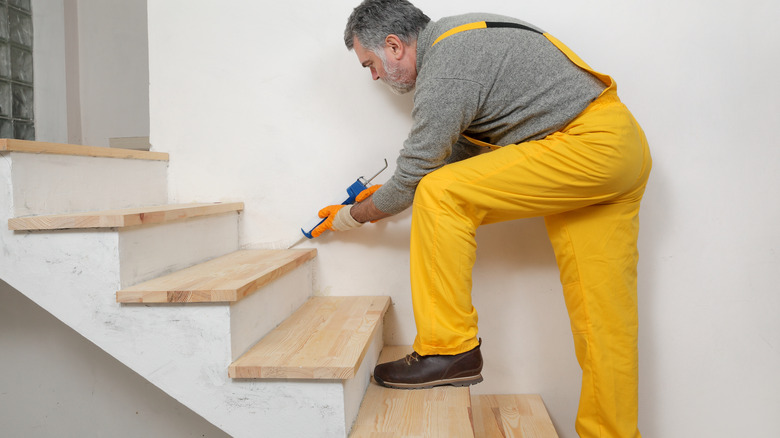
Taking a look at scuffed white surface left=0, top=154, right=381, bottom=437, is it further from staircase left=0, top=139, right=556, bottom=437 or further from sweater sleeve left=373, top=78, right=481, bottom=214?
sweater sleeve left=373, top=78, right=481, bottom=214

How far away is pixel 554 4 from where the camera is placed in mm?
1704

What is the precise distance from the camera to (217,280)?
127cm

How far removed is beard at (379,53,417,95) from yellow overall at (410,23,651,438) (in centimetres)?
23

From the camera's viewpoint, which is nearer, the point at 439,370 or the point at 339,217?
the point at 439,370

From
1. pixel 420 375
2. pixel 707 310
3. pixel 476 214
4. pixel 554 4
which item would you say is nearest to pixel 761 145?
pixel 707 310

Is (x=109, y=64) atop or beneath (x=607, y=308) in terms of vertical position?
atop

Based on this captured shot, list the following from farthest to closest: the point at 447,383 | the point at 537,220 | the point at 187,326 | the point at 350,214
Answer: the point at 537,220 → the point at 350,214 → the point at 447,383 → the point at 187,326

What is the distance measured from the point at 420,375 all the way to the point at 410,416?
0.11 metres

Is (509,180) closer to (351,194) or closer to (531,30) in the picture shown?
(531,30)

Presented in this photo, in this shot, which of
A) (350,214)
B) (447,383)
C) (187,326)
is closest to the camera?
(187,326)

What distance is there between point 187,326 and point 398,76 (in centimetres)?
85

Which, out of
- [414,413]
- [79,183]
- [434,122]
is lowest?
[414,413]

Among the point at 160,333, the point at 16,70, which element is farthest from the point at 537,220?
the point at 16,70

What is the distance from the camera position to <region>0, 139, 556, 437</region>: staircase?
1150mm
